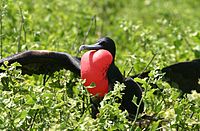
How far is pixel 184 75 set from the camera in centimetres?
441

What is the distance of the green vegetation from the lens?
3.38 metres

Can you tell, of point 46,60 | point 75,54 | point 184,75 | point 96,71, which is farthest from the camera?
point 75,54

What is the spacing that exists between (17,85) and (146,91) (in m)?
0.57

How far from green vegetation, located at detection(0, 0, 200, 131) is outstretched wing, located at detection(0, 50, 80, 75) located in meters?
0.06

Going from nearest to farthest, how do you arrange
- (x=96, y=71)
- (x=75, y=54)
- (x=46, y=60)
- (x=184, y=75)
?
1. (x=96, y=71)
2. (x=46, y=60)
3. (x=184, y=75)
4. (x=75, y=54)

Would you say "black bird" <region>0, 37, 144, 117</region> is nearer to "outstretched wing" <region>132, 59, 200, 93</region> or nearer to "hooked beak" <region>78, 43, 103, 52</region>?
"hooked beak" <region>78, 43, 103, 52</region>

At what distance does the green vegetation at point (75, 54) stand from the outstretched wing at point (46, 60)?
2.2 inches

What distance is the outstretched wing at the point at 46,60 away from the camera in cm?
408

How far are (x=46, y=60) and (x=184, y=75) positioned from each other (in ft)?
2.52

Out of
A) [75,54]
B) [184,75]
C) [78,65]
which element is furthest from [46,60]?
[75,54]

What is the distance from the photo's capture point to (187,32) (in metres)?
5.73

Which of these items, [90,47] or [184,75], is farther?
[184,75]

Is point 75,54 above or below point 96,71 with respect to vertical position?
below

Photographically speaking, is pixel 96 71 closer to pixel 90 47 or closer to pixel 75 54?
pixel 90 47
